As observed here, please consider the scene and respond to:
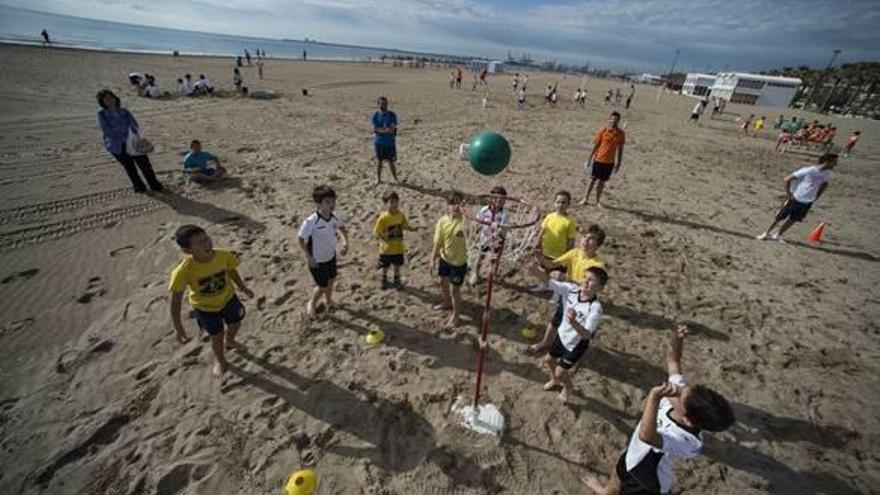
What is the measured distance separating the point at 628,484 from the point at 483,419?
1.40 m

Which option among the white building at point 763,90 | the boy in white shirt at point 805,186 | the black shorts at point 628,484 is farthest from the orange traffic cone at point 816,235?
the white building at point 763,90

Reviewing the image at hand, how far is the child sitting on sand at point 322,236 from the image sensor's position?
172 inches

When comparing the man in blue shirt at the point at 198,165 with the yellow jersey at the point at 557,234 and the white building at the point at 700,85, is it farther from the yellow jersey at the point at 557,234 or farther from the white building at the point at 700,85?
the white building at the point at 700,85

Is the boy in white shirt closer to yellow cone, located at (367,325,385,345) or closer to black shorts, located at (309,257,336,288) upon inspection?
yellow cone, located at (367,325,385,345)

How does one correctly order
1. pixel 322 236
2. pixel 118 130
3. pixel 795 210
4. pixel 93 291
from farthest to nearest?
pixel 795 210, pixel 118 130, pixel 93 291, pixel 322 236

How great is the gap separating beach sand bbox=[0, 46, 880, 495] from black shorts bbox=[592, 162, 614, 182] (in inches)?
38.2

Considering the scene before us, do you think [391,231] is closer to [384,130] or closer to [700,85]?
[384,130]

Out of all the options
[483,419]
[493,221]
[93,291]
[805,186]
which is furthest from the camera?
[805,186]

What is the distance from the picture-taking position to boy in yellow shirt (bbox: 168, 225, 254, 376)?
11.3ft

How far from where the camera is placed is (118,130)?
746 centimetres

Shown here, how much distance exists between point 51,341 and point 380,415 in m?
4.21

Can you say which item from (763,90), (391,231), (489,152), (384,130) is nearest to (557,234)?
(489,152)

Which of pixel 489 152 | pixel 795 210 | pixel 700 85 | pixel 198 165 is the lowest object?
pixel 198 165

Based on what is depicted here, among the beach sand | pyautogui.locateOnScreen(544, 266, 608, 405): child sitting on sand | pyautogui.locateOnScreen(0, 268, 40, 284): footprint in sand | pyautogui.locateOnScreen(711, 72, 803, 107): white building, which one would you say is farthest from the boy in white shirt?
pyautogui.locateOnScreen(711, 72, 803, 107): white building
